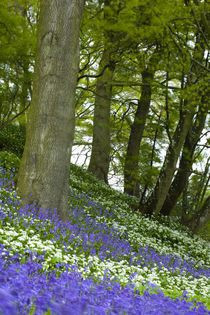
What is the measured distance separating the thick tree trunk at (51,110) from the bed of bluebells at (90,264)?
0.45 meters

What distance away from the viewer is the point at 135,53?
1205 cm

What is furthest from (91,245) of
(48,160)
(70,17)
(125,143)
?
(125,143)

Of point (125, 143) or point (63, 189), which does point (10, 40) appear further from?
point (125, 143)

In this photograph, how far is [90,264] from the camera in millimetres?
4430

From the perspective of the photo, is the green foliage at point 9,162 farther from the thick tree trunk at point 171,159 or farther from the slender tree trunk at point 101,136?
the slender tree trunk at point 101,136

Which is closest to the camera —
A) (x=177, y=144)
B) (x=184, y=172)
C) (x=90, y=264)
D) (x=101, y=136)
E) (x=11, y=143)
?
(x=90, y=264)

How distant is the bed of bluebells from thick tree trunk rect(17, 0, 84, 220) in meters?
0.45

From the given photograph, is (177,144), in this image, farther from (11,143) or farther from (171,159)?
(11,143)

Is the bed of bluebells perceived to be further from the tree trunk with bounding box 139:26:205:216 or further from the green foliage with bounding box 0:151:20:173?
the tree trunk with bounding box 139:26:205:216

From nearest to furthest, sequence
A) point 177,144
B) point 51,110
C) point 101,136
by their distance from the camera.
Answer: point 51,110 < point 177,144 < point 101,136

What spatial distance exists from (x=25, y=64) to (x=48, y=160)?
5625mm

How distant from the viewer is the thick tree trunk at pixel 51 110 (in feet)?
21.4

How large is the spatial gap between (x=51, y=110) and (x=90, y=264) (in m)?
3.33

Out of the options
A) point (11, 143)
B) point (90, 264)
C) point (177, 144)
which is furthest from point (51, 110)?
point (11, 143)
